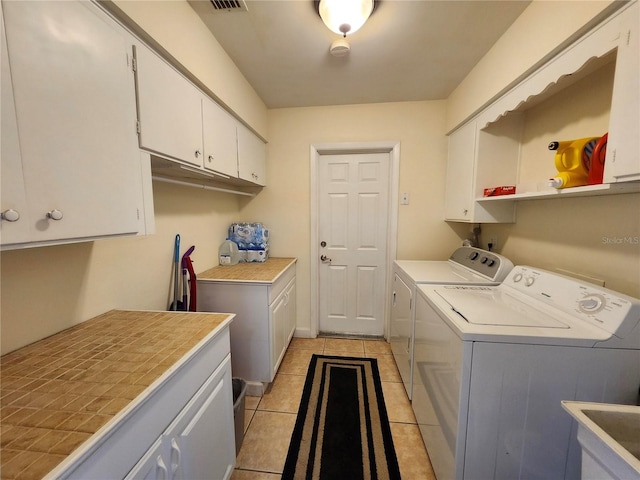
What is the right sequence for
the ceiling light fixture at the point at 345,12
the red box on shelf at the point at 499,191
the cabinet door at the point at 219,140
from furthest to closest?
the red box on shelf at the point at 499,191 < the cabinet door at the point at 219,140 < the ceiling light fixture at the point at 345,12

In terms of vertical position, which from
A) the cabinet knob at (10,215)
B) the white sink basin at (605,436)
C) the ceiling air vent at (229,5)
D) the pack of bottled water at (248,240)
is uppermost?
the ceiling air vent at (229,5)

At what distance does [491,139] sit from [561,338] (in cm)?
152

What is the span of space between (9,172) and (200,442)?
43.0 inches

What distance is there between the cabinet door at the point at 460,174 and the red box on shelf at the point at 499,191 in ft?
0.43

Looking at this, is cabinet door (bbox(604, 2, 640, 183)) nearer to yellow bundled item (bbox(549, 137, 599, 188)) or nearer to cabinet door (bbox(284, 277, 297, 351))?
yellow bundled item (bbox(549, 137, 599, 188))

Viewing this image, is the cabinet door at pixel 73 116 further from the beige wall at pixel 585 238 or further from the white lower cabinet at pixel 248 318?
the beige wall at pixel 585 238

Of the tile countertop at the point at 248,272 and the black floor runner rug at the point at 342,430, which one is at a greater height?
the tile countertop at the point at 248,272

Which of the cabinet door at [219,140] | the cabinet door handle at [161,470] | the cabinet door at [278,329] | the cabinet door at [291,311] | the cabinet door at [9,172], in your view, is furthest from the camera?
the cabinet door at [291,311]

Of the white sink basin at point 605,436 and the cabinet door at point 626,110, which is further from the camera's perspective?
the cabinet door at point 626,110

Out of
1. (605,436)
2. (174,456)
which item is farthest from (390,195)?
(174,456)

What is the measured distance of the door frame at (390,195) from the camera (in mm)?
2502

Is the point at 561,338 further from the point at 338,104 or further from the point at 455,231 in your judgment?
the point at 338,104

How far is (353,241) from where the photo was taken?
2.71 metres

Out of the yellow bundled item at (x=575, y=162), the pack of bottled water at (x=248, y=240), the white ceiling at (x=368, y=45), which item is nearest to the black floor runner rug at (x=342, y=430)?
the pack of bottled water at (x=248, y=240)
